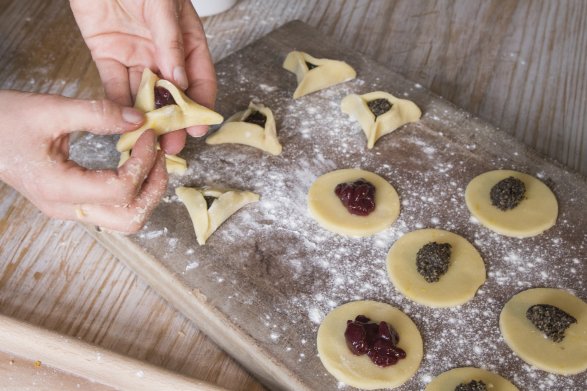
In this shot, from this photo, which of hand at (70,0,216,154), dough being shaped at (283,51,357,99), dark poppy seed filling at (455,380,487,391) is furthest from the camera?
dough being shaped at (283,51,357,99)

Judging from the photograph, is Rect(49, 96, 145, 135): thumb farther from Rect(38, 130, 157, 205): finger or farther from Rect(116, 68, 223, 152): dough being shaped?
Rect(116, 68, 223, 152): dough being shaped

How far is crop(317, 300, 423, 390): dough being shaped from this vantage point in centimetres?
155

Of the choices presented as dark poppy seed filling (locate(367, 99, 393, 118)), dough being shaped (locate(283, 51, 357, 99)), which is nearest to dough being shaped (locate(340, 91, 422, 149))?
dark poppy seed filling (locate(367, 99, 393, 118))

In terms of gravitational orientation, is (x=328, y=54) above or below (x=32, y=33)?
above

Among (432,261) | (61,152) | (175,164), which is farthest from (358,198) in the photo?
(61,152)

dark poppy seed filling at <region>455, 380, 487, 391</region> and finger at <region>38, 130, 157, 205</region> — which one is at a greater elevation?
finger at <region>38, 130, 157, 205</region>

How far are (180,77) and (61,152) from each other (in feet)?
1.41

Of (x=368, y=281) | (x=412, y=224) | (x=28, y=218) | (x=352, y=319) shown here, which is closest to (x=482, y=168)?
(x=412, y=224)

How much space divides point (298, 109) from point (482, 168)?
0.62 metres

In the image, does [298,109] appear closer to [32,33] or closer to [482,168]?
[482,168]

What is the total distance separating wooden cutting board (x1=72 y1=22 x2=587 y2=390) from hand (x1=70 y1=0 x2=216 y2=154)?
0.18 meters

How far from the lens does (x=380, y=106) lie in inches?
84.3

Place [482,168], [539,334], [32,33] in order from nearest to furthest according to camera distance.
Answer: [539,334]
[482,168]
[32,33]

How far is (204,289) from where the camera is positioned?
5.72 feet
